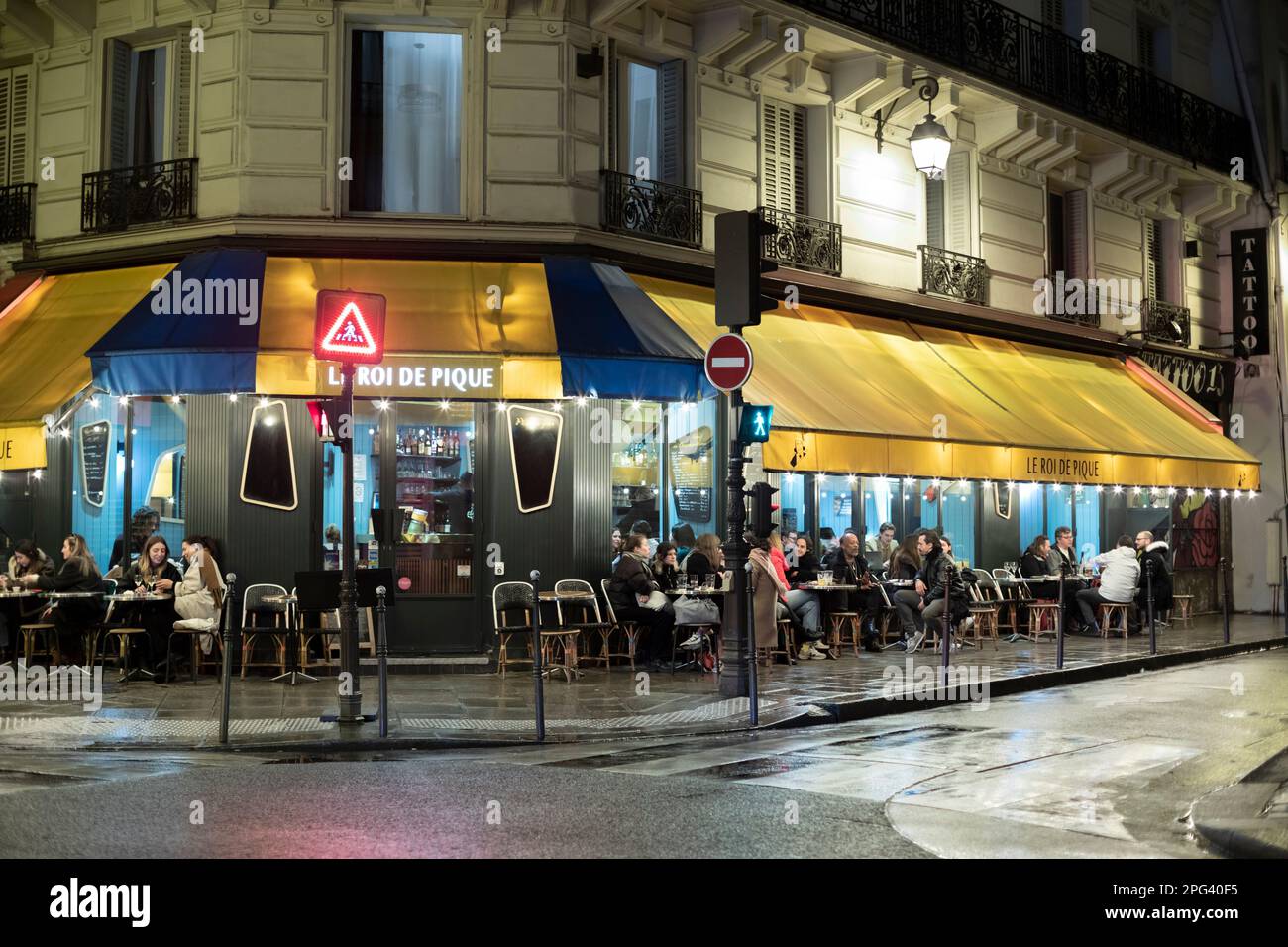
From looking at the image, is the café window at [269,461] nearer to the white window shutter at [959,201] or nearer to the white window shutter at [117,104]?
the white window shutter at [117,104]

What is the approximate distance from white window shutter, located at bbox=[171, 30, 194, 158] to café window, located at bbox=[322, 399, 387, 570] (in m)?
3.60

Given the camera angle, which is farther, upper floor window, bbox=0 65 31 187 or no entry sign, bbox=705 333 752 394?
upper floor window, bbox=0 65 31 187

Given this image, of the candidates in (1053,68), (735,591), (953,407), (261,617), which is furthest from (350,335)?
(1053,68)

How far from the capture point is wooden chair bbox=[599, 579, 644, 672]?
15773mm

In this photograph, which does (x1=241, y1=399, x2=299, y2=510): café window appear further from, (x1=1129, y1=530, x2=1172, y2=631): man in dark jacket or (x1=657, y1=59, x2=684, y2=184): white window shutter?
(x1=1129, y1=530, x2=1172, y2=631): man in dark jacket

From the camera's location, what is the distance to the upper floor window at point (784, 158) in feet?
62.0

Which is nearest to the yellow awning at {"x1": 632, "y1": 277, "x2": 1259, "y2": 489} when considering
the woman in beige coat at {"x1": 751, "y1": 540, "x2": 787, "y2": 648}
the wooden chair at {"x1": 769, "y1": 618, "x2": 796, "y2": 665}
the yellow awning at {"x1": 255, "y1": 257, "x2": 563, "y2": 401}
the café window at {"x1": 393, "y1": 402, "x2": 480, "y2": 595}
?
the woman in beige coat at {"x1": 751, "y1": 540, "x2": 787, "y2": 648}

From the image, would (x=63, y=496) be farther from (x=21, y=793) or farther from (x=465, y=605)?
(x=21, y=793)

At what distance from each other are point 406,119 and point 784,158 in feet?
17.5

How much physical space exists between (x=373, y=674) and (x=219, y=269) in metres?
4.44

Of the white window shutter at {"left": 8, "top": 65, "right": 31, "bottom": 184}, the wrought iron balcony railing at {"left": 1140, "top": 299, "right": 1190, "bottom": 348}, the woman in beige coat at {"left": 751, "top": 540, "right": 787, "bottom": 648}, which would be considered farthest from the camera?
the wrought iron balcony railing at {"left": 1140, "top": 299, "right": 1190, "bottom": 348}

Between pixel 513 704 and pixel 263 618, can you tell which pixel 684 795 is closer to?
pixel 513 704

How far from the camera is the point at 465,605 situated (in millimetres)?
15820

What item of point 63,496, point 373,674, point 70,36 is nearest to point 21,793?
point 373,674
